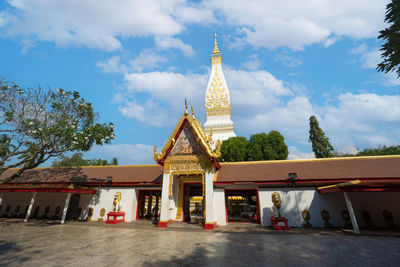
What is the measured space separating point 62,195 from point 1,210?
5.91m

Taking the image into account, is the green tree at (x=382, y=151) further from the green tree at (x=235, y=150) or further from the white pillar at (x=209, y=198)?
the white pillar at (x=209, y=198)

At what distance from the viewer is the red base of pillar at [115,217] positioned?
11.4 metres

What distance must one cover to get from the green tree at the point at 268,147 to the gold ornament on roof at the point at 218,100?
1072 centimetres

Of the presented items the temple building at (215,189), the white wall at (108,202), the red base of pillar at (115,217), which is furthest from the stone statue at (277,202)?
the red base of pillar at (115,217)

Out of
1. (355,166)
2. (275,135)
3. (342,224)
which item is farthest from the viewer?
(275,135)

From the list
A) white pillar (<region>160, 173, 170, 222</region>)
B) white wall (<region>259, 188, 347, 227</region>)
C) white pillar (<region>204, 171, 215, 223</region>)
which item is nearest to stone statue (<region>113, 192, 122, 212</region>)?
white pillar (<region>160, 173, 170, 222</region>)

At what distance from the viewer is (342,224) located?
9969 mm

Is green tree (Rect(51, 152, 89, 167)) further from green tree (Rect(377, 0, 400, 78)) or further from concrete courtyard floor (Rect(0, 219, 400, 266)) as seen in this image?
green tree (Rect(377, 0, 400, 78))

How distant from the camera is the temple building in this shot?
32.6ft

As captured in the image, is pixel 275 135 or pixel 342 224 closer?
pixel 342 224

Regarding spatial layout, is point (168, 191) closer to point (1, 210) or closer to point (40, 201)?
point (40, 201)

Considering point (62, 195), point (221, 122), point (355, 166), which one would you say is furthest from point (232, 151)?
point (62, 195)

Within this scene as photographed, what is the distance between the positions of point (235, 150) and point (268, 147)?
424 cm

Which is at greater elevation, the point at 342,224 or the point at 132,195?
the point at 132,195
